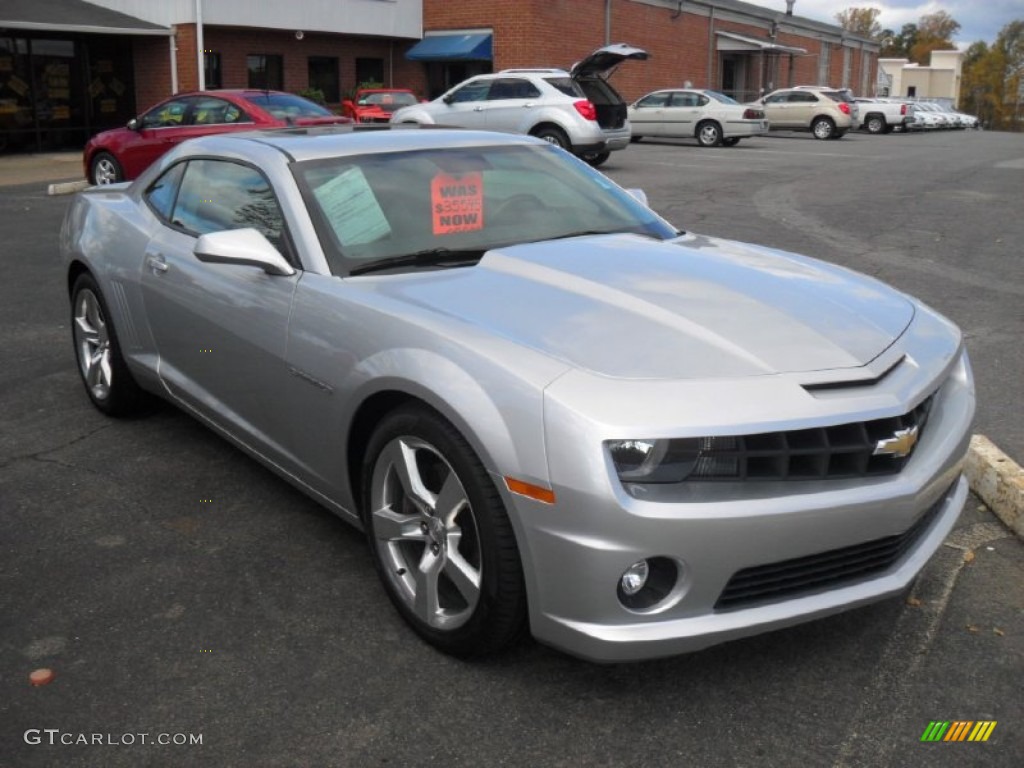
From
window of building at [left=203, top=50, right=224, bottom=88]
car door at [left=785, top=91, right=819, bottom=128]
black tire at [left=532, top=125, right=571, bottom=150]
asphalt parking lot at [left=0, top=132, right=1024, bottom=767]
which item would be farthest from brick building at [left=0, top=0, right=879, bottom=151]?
asphalt parking lot at [left=0, top=132, right=1024, bottom=767]

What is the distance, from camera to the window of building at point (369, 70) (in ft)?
107

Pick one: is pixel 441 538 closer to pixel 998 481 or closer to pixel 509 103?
pixel 998 481

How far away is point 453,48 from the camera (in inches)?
1278

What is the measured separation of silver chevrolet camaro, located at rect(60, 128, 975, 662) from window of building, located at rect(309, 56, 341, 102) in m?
28.2

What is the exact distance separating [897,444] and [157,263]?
322 centimetres

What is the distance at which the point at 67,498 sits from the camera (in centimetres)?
437

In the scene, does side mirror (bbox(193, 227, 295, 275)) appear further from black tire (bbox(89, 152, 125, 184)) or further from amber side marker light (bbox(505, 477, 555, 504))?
black tire (bbox(89, 152, 125, 184))

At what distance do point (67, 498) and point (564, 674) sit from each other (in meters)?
2.42

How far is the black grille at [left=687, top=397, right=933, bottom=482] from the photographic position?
8.82 feet

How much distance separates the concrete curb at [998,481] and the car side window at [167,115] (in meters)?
13.0

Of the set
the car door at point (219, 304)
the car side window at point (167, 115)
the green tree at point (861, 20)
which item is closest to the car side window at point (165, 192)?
the car door at point (219, 304)

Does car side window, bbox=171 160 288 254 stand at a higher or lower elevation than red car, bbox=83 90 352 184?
lower

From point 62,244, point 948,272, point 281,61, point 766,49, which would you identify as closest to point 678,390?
point 62,244

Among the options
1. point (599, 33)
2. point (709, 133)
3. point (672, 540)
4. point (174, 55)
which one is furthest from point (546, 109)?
point (599, 33)
